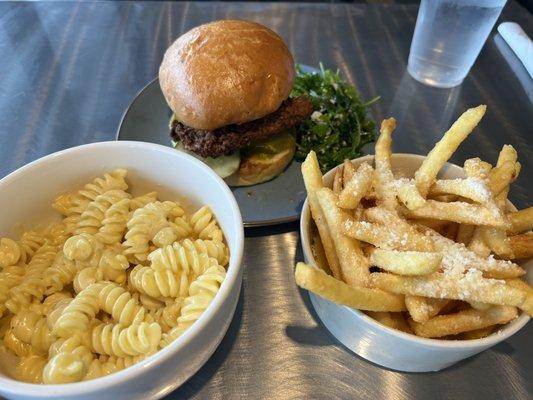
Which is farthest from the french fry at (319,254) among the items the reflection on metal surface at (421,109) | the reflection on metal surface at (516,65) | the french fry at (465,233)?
the reflection on metal surface at (516,65)

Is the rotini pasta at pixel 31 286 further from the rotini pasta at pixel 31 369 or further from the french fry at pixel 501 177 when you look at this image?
the french fry at pixel 501 177

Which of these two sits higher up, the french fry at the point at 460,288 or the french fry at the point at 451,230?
the french fry at the point at 460,288

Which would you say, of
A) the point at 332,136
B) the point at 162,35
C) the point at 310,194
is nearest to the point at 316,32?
the point at 162,35

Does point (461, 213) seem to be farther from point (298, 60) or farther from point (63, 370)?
point (298, 60)

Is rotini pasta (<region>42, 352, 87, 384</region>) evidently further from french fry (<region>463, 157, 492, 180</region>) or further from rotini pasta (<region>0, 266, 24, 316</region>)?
french fry (<region>463, 157, 492, 180</region>)

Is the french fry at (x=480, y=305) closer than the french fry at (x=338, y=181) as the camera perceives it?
Yes

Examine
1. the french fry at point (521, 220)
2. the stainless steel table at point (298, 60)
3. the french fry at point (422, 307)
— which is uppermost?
the french fry at point (521, 220)

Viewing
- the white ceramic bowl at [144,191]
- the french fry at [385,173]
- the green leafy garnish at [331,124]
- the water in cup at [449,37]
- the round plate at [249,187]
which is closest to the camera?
the white ceramic bowl at [144,191]
